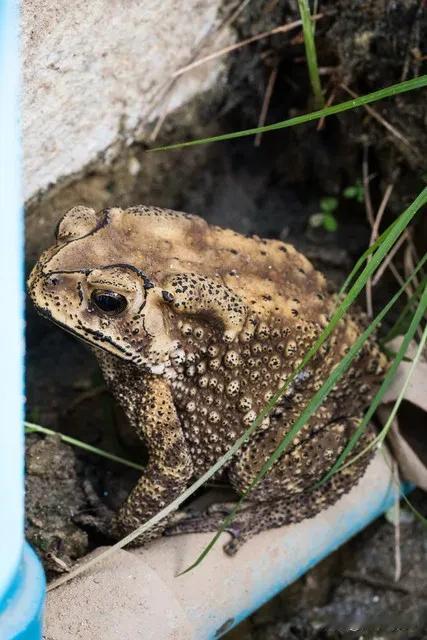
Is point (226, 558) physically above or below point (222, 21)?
below

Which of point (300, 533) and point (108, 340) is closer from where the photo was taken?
point (108, 340)

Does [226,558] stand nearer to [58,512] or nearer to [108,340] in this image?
[58,512]

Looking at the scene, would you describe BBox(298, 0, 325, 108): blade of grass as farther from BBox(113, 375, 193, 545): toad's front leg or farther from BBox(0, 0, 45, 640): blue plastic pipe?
BBox(0, 0, 45, 640): blue plastic pipe

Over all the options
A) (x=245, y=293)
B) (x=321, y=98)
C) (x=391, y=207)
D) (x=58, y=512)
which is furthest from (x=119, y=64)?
(x=58, y=512)

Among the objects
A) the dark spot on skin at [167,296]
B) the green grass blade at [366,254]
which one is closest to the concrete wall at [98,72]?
the dark spot on skin at [167,296]

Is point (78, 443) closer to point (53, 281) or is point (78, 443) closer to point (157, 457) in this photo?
point (157, 457)

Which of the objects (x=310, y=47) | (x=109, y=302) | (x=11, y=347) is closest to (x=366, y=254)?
(x=109, y=302)

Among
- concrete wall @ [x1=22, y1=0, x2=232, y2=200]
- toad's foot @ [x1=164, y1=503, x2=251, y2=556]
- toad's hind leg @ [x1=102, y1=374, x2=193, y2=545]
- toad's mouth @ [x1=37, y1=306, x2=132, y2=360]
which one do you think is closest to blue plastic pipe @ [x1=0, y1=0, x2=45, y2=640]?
toad's mouth @ [x1=37, y1=306, x2=132, y2=360]
